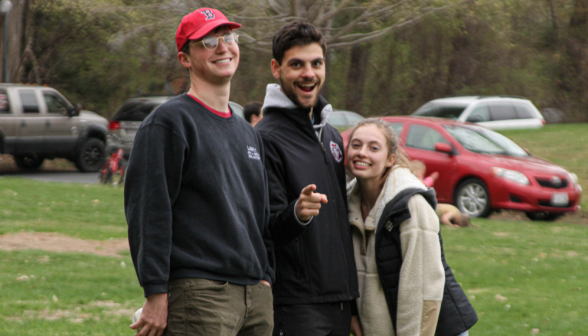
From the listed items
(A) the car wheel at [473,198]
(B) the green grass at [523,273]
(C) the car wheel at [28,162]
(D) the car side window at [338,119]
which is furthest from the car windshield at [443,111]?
(C) the car wheel at [28,162]

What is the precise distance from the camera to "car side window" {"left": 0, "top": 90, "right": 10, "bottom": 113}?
17.8 m

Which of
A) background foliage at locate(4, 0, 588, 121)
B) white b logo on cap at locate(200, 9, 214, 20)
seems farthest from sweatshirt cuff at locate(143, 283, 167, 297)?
background foliage at locate(4, 0, 588, 121)

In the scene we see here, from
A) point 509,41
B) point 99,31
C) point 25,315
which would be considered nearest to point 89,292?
point 25,315

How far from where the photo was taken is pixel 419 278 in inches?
124

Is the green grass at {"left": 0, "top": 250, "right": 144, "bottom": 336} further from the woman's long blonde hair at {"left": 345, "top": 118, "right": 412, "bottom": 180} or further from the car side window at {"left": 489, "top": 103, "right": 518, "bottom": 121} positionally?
the car side window at {"left": 489, "top": 103, "right": 518, "bottom": 121}

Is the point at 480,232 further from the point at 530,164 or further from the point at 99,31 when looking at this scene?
the point at 99,31

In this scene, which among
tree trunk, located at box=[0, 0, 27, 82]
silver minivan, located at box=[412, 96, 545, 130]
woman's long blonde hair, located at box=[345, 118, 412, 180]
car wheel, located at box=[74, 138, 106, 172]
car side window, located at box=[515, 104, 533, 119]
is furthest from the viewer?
tree trunk, located at box=[0, 0, 27, 82]

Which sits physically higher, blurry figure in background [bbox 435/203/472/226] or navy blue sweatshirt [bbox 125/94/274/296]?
navy blue sweatshirt [bbox 125/94/274/296]

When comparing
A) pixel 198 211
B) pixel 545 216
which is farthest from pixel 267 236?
pixel 545 216

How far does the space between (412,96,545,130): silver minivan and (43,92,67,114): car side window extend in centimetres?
877

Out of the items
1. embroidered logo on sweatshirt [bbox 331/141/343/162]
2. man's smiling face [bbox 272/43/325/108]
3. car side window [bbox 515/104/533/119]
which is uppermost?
man's smiling face [bbox 272/43/325/108]

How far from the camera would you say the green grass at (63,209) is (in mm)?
9648

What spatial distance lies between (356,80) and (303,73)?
1098 inches

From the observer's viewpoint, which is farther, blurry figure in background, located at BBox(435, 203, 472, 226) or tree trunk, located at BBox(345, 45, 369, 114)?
tree trunk, located at BBox(345, 45, 369, 114)
